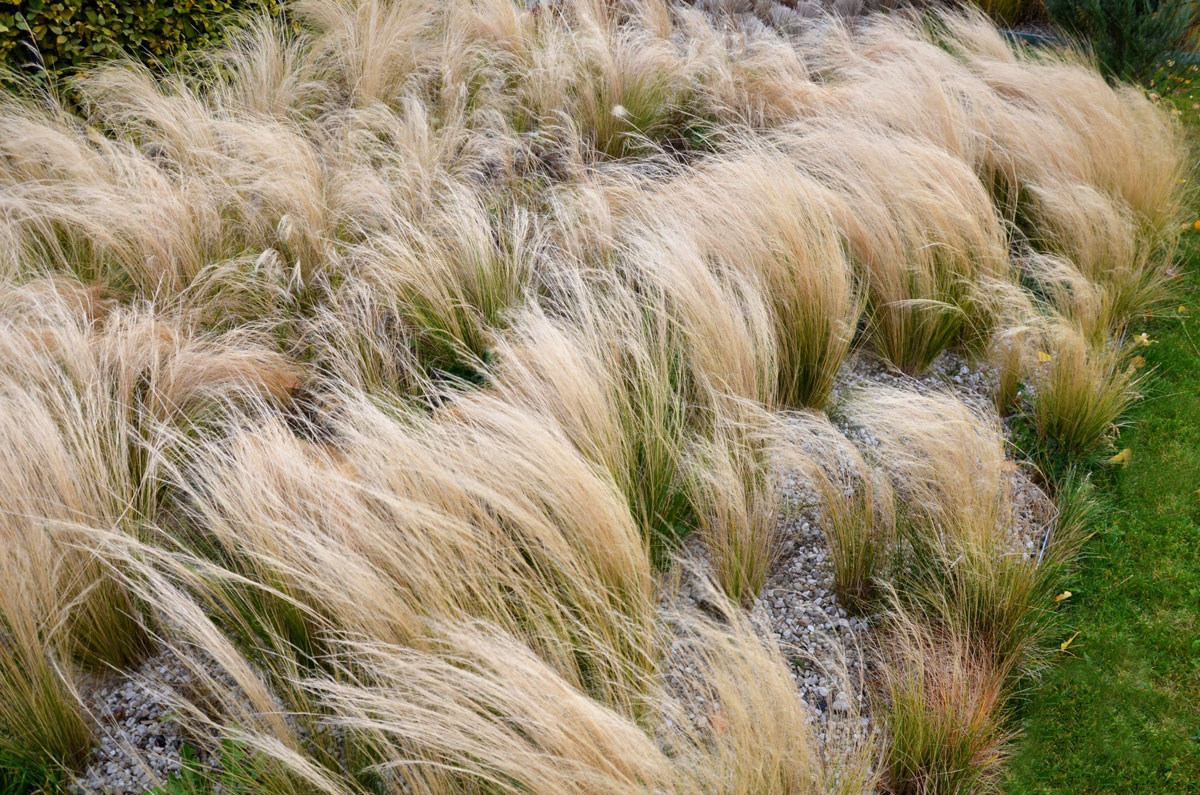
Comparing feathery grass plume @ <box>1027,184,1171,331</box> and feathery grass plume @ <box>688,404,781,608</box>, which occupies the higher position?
feathery grass plume @ <box>1027,184,1171,331</box>

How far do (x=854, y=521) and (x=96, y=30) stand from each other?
4.62 meters

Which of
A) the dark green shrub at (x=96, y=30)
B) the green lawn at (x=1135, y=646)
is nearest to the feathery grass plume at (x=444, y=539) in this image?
the green lawn at (x=1135, y=646)

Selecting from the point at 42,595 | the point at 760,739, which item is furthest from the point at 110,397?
the point at 760,739

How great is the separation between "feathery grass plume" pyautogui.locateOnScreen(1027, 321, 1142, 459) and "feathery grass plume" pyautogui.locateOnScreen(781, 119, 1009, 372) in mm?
332

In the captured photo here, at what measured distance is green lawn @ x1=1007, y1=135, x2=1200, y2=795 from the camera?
198 centimetres

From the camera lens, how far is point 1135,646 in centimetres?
227

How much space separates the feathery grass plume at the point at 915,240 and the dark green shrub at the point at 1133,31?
9.35 feet

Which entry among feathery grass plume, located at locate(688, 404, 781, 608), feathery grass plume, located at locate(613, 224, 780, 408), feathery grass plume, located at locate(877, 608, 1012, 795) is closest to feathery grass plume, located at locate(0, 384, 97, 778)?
feathery grass plume, located at locate(688, 404, 781, 608)

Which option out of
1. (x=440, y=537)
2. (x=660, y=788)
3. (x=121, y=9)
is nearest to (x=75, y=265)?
(x=121, y=9)

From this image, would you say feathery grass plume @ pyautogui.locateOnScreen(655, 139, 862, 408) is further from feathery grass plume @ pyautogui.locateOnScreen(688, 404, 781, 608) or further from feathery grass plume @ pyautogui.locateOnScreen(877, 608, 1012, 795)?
feathery grass plume @ pyautogui.locateOnScreen(877, 608, 1012, 795)

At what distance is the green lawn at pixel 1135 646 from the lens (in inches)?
78.1

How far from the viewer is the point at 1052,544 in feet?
8.07

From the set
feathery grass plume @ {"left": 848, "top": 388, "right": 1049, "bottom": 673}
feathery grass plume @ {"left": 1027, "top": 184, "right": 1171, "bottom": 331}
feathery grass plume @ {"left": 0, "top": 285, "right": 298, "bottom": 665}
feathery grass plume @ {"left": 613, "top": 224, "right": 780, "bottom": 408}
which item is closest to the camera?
feathery grass plume @ {"left": 0, "top": 285, "right": 298, "bottom": 665}

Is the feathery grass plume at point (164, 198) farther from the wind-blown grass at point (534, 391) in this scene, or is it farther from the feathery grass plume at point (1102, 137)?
the feathery grass plume at point (1102, 137)
